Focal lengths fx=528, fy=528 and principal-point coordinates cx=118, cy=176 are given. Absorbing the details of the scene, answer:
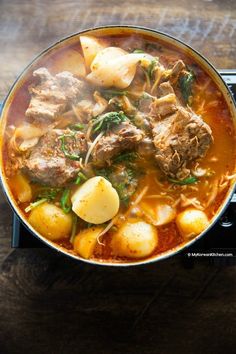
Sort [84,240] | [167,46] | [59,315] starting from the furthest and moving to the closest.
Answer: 1. [59,315]
2. [167,46]
3. [84,240]

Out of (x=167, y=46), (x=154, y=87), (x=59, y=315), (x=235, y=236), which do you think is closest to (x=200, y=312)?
(x=235, y=236)

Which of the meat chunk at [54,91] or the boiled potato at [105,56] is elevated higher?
the boiled potato at [105,56]

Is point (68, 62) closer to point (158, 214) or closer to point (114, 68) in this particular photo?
point (114, 68)

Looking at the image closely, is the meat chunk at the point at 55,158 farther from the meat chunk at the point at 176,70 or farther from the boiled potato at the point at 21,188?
the meat chunk at the point at 176,70

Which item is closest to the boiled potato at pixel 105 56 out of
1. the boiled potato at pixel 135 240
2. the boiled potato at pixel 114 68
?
the boiled potato at pixel 114 68

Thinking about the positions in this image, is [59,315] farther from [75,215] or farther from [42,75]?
[42,75]

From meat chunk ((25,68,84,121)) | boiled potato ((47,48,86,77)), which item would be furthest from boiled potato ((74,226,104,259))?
boiled potato ((47,48,86,77))
